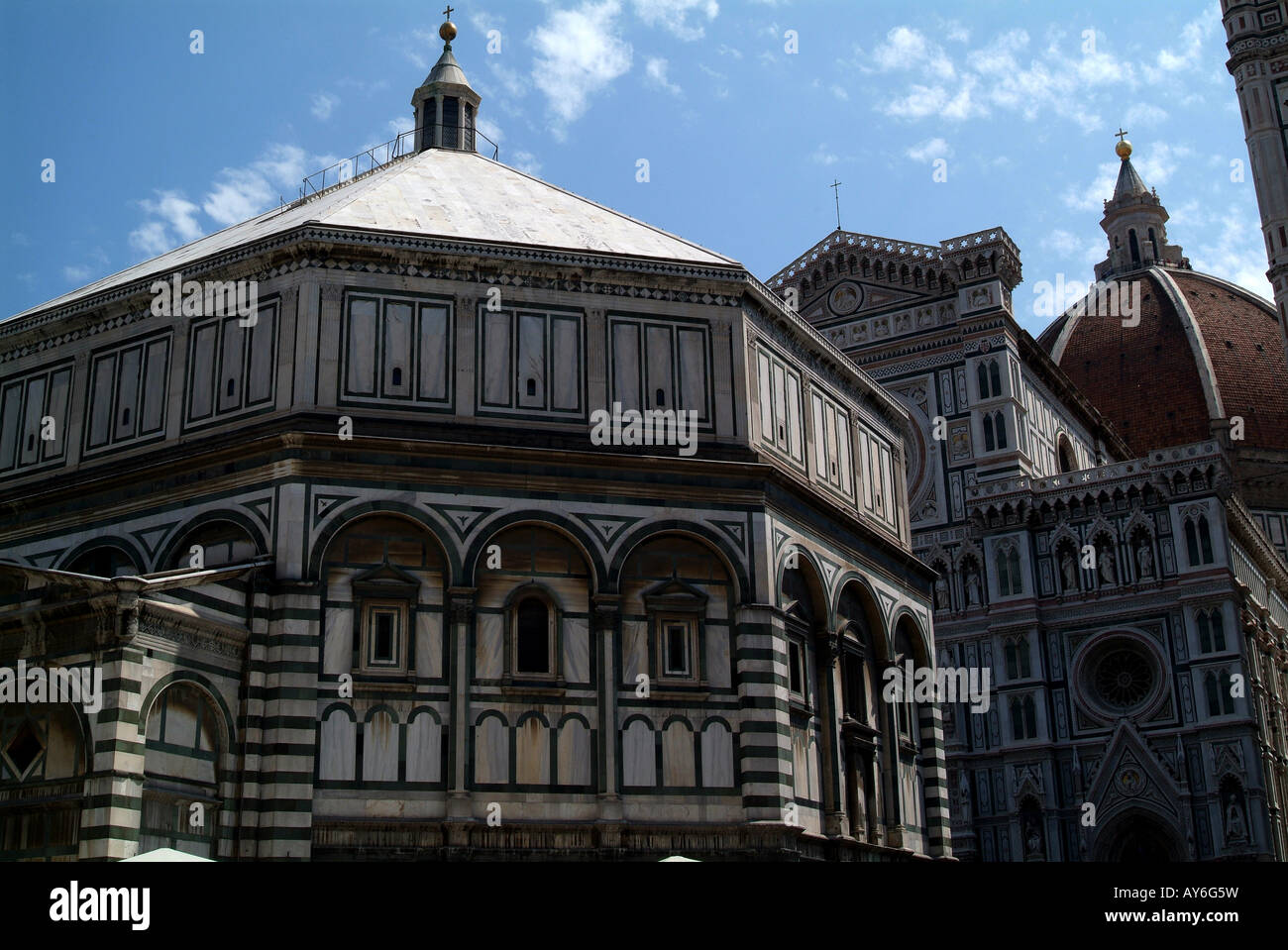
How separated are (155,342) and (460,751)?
963 cm

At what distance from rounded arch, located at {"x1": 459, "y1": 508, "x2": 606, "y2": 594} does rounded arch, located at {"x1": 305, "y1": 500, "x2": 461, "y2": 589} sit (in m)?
0.33

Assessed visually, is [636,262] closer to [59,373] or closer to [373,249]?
[373,249]

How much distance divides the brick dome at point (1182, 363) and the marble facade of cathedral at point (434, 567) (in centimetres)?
7161

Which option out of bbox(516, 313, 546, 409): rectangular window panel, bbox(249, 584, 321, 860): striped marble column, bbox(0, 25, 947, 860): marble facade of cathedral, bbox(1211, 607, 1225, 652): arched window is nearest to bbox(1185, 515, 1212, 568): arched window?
bbox(1211, 607, 1225, 652): arched window

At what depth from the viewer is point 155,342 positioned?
2641cm

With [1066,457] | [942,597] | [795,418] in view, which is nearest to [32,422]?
[795,418]

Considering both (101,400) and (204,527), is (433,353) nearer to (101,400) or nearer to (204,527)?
(204,527)

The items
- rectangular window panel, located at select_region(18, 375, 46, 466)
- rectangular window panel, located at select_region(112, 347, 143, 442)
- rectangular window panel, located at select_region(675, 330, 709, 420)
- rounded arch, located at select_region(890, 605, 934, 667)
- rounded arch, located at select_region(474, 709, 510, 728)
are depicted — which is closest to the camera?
rounded arch, located at select_region(474, 709, 510, 728)

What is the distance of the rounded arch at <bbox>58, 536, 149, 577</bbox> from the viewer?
24.5 meters

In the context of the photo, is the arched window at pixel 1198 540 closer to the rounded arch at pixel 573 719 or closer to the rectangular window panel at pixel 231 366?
the rounded arch at pixel 573 719

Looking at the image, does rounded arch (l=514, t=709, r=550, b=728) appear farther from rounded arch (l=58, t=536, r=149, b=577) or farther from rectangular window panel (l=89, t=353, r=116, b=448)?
rectangular window panel (l=89, t=353, r=116, b=448)

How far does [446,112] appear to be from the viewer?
35.5m

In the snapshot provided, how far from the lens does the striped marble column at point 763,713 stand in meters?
23.3
